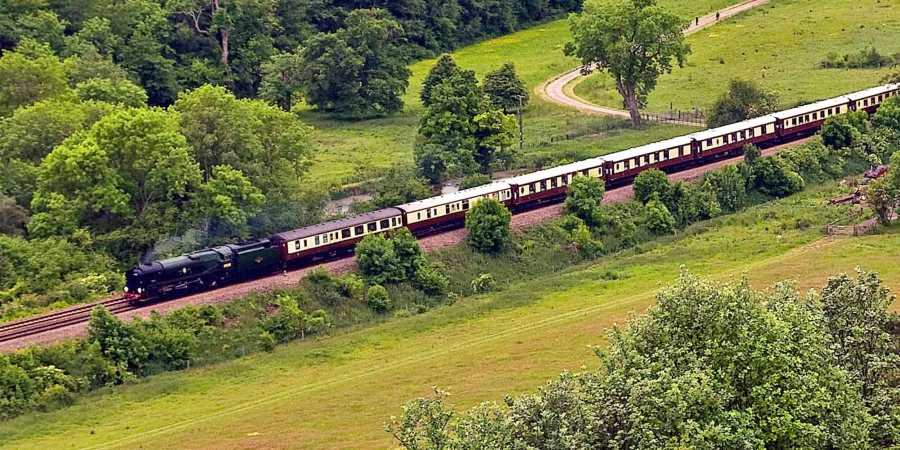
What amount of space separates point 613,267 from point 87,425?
97.7 feet

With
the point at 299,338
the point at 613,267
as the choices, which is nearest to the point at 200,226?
the point at 299,338

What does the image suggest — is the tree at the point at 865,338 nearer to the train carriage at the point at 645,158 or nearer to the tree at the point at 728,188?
the train carriage at the point at 645,158

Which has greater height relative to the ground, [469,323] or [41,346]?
[41,346]

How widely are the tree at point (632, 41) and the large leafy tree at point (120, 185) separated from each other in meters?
37.8

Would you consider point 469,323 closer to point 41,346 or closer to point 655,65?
point 41,346

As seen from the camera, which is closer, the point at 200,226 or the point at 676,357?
the point at 676,357

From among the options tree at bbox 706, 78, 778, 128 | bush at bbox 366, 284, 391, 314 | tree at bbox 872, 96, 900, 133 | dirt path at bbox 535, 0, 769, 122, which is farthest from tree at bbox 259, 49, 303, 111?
tree at bbox 872, 96, 900, 133

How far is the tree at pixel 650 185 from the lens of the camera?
7519 cm

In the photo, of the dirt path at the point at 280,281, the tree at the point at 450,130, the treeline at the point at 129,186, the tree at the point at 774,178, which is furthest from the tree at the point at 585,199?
the treeline at the point at 129,186

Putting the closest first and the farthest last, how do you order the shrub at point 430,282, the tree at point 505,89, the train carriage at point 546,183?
the shrub at point 430,282 → the train carriage at point 546,183 → the tree at point 505,89

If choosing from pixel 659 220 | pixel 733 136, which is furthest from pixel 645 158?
pixel 733 136

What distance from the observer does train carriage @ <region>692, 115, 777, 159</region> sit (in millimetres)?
81688

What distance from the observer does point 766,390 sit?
32375 mm

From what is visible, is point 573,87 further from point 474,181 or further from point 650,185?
point 650,185
